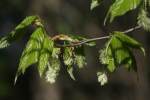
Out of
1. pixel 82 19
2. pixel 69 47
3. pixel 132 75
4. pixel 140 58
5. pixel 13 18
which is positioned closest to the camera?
pixel 69 47

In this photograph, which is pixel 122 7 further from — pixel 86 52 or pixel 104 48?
pixel 86 52

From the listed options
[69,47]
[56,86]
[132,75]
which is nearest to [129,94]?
[132,75]

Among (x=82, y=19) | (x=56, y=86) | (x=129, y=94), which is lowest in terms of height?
(x=129, y=94)

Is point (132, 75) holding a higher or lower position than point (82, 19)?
lower

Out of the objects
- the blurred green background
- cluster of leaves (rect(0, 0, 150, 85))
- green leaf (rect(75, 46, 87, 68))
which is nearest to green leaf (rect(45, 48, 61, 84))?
cluster of leaves (rect(0, 0, 150, 85))

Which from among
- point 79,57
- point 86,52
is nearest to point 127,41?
point 79,57

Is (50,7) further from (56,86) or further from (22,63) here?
(22,63)

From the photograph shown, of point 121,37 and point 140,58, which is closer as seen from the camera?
point 121,37
